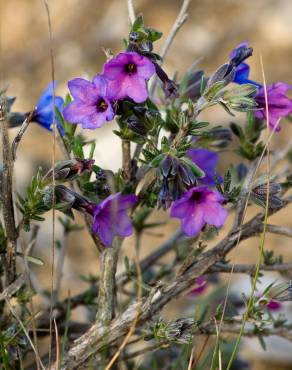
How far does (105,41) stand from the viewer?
15.4 ft

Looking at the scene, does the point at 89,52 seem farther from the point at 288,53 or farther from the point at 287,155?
the point at 287,155

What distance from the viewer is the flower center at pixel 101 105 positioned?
142 centimetres

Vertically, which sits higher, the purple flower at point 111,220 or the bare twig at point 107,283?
the purple flower at point 111,220

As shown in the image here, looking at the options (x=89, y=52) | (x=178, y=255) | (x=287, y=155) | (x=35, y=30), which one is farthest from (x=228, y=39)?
(x=178, y=255)

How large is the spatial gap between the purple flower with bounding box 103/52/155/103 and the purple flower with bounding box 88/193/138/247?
7.7 inches

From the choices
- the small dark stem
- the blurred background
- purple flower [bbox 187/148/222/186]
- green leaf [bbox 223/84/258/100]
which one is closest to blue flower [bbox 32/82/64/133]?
the small dark stem

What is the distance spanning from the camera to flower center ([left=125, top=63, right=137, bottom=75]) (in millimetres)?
1338

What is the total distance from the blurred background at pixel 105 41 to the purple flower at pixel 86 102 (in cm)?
268

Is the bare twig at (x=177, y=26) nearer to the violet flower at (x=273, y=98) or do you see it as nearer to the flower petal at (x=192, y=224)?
the violet flower at (x=273, y=98)

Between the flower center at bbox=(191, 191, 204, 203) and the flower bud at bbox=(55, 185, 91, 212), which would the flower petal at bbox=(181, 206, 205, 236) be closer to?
the flower center at bbox=(191, 191, 204, 203)

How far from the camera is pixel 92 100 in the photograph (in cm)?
143

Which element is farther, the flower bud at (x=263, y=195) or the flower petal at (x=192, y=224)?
the flower bud at (x=263, y=195)

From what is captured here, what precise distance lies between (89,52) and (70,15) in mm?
342

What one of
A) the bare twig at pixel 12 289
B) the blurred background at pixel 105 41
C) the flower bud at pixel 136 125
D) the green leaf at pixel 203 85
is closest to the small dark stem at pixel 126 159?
the flower bud at pixel 136 125
